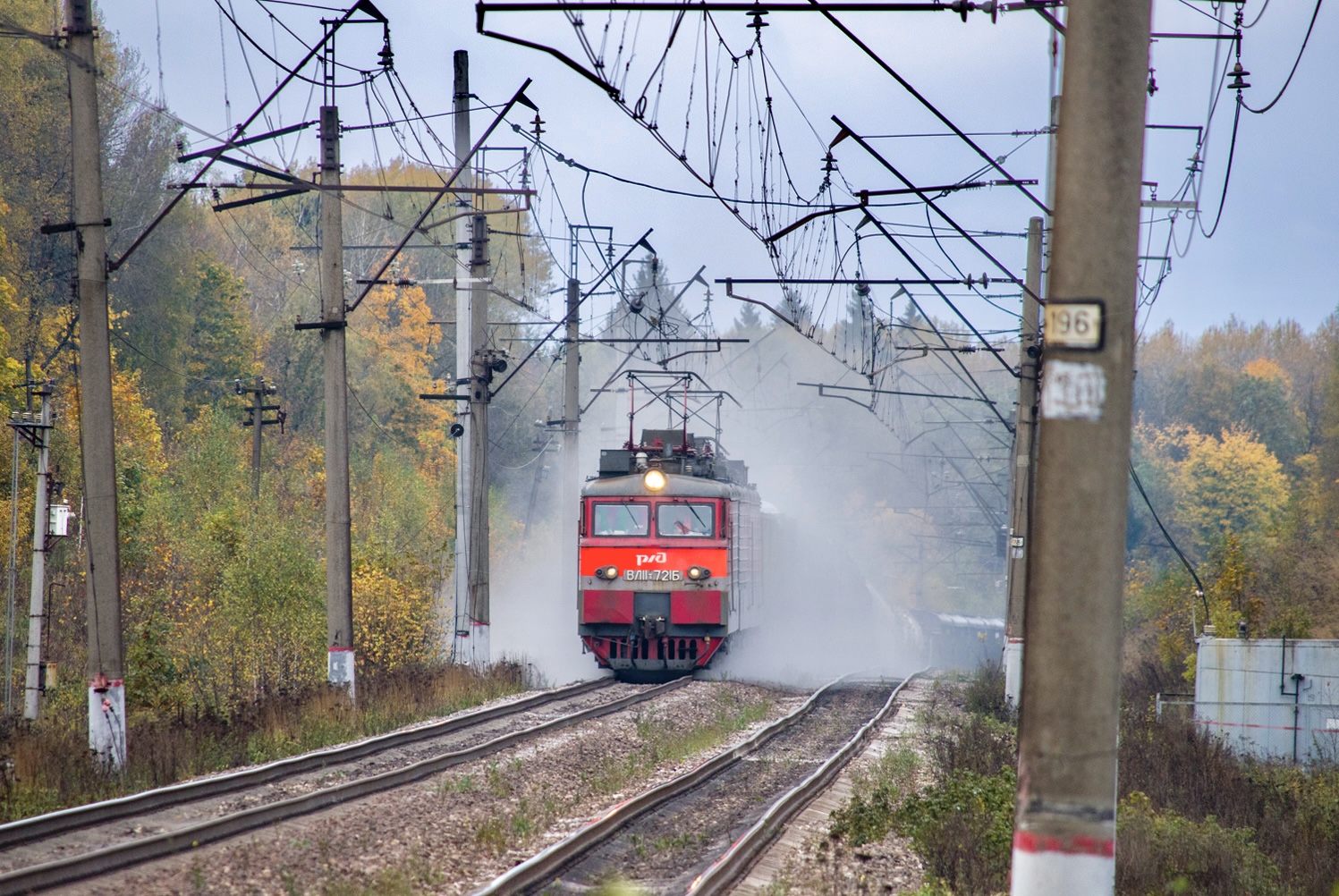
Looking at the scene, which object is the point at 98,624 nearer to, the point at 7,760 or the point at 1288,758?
the point at 7,760

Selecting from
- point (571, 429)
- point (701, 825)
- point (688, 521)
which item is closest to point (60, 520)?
point (688, 521)

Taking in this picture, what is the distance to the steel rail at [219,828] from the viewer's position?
7.55 meters

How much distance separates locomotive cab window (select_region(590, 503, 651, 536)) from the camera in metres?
21.8

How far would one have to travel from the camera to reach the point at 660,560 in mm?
21625

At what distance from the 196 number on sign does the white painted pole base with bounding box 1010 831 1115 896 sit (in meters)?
1.80

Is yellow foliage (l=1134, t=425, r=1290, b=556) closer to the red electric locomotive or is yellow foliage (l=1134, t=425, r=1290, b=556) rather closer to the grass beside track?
the red electric locomotive

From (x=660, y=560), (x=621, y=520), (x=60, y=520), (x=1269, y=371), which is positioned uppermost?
(x=1269, y=371)

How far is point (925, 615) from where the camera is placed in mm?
52500

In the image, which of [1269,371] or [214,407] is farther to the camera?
[1269,371]

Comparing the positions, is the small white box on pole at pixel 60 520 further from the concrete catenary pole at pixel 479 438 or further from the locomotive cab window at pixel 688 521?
the locomotive cab window at pixel 688 521

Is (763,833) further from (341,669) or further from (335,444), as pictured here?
(335,444)

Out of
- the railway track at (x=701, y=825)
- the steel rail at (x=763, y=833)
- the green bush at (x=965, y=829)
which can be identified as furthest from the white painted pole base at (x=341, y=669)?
the green bush at (x=965, y=829)

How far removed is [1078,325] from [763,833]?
606cm

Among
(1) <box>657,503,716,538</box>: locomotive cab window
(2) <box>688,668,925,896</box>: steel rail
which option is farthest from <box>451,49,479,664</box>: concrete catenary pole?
(2) <box>688,668,925,896</box>: steel rail
